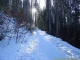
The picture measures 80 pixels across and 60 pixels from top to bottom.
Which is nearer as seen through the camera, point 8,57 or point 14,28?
point 8,57

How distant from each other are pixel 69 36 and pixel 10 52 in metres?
22.5

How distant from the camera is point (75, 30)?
26.3m

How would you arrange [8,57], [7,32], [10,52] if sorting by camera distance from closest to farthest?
[8,57], [10,52], [7,32]

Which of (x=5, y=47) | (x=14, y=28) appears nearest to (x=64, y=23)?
(x=14, y=28)

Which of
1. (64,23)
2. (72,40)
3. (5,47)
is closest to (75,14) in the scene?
(64,23)

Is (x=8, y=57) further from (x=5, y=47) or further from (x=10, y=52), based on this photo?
(x=5, y=47)

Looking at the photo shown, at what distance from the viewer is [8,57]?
6.24 metres

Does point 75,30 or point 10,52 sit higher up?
point 10,52

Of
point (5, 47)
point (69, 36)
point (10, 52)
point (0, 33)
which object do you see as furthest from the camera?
point (69, 36)

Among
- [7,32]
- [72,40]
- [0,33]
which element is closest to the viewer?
[0,33]

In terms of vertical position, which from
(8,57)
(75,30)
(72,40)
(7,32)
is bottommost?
(72,40)

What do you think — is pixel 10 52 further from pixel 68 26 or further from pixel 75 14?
pixel 75 14

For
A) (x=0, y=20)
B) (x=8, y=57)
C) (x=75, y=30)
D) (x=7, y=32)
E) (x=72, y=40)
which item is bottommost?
(x=72, y=40)

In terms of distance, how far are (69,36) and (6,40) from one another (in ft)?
68.9
